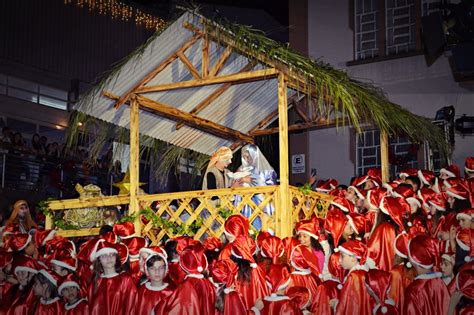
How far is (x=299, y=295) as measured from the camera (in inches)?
269

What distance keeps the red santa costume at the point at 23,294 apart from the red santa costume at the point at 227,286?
2.20 m

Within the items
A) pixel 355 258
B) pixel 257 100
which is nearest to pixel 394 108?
pixel 257 100

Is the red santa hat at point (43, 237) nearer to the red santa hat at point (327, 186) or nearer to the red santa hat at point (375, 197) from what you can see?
the red santa hat at point (327, 186)

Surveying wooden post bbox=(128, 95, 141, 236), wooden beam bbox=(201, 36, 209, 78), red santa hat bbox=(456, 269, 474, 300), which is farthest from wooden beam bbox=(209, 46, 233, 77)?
red santa hat bbox=(456, 269, 474, 300)

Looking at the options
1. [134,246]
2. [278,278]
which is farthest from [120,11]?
[278,278]

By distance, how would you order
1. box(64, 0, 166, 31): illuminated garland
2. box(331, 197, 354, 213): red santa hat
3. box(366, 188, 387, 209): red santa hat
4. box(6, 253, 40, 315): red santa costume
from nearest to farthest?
box(6, 253, 40, 315): red santa costume < box(366, 188, 387, 209): red santa hat < box(331, 197, 354, 213): red santa hat < box(64, 0, 166, 31): illuminated garland

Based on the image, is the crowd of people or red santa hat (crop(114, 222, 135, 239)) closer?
the crowd of people

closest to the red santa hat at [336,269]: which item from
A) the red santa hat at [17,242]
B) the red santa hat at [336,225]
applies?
the red santa hat at [336,225]

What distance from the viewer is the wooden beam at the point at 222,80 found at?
9.08 m

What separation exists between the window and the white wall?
24 centimetres

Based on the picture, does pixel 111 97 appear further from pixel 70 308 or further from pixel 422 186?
pixel 422 186

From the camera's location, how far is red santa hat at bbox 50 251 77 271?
806 centimetres

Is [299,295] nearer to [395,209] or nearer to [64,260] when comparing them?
[395,209]

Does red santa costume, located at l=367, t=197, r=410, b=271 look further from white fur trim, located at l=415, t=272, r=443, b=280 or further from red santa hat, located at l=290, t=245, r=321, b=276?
white fur trim, located at l=415, t=272, r=443, b=280
